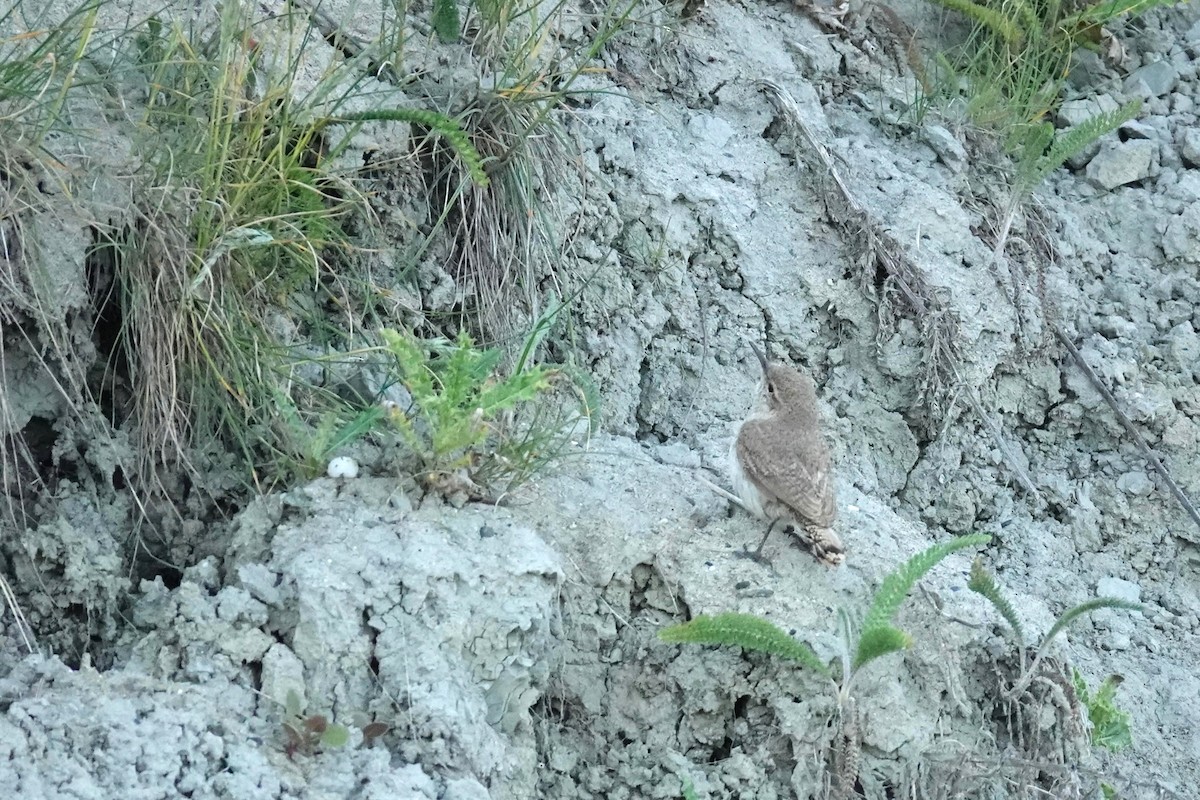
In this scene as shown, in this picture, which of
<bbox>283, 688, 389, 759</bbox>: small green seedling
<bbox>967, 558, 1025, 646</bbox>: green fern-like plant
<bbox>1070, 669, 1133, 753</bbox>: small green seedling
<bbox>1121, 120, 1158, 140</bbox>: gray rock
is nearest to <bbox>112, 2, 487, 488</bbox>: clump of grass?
<bbox>283, 688, 389, 759</bbox>: small green seedling

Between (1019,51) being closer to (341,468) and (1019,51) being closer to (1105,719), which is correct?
(1105,719)

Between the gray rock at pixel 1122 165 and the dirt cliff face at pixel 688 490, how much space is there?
3 cm

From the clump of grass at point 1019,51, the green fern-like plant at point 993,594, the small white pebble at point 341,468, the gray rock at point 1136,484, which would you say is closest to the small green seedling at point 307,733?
the small white pebble at point 341,468

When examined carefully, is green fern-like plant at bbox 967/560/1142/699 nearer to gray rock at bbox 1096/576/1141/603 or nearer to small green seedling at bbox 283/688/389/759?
gray rock at bbox 1096/576/1141/603

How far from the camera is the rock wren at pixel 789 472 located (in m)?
4.68

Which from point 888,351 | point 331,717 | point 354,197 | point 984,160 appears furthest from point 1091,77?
point 331,717

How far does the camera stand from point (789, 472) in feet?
15.4

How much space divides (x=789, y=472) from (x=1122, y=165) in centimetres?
330

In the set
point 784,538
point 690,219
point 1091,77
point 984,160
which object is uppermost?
point 1091,77

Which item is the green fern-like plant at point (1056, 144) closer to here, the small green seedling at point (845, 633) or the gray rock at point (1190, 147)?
the gray rock at point (1190, 147)

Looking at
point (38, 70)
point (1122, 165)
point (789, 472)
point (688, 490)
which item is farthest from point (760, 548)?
point (1122, 165)

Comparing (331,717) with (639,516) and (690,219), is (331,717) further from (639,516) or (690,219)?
(690,219)

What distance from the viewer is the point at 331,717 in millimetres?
3777

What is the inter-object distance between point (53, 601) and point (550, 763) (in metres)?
1.53
